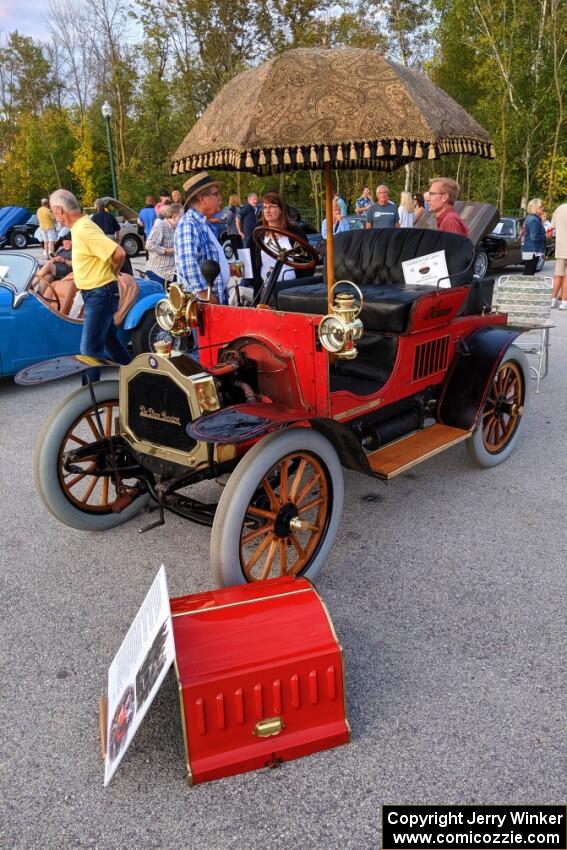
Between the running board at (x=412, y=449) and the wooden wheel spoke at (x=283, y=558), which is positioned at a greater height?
the running board at (x=412, y=449)

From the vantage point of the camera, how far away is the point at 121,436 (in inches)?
128

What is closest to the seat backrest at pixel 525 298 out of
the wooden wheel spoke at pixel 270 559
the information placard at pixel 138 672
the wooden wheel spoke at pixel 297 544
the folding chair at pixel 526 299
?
the folding chair at pixel 526 299

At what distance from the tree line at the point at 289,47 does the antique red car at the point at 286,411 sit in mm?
11886

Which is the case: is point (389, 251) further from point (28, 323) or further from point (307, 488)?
point (28, 323)

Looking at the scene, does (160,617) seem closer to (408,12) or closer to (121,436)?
(121,436)

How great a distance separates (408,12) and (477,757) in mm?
26301

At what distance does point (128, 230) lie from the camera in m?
18.6

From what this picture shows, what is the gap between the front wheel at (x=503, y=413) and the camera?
4.19 meters

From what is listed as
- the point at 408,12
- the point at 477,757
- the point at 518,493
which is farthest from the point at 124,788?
the point at 408,12

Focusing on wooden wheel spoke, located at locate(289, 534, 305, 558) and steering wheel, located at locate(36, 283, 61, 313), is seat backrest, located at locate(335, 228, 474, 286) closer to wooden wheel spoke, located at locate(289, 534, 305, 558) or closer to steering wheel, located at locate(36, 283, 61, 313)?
wooden wheel spoke, located at locate(289, 534, 305, 558)

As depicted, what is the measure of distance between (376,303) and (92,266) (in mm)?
2335

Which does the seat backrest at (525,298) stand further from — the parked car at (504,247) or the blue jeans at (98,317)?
the parked car at (504,247)

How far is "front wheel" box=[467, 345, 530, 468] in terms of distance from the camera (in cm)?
419

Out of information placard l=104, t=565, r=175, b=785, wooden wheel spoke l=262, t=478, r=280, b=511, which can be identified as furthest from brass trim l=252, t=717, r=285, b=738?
wooden wheel spoke l=262, t=478, r=280, b=511
